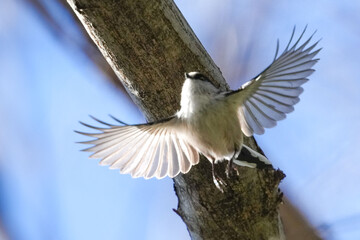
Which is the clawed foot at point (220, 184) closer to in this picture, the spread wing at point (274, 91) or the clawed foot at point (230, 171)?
the clawed foot at point (230, 171)

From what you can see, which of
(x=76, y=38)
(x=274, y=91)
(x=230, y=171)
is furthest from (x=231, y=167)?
(x=76, y=38)

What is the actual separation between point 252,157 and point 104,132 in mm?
487

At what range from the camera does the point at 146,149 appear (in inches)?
70.3

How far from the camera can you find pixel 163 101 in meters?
1.53

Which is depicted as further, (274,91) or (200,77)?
(274,91)

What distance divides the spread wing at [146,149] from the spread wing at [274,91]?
21cm

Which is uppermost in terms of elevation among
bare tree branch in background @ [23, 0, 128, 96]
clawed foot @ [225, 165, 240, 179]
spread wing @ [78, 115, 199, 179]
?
bare tree branch in background @ [23, 0, 128, 96]

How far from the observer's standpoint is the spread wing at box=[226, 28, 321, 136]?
1503mm

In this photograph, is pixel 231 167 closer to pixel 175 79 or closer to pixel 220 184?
pixel 220 184

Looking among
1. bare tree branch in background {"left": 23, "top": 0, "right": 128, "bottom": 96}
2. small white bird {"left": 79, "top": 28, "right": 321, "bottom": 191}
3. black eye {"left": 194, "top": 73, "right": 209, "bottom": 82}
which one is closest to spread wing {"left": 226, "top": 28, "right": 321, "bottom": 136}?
small white bird {"left": 79, "top": 28, "right": 321, "bottom": 191}

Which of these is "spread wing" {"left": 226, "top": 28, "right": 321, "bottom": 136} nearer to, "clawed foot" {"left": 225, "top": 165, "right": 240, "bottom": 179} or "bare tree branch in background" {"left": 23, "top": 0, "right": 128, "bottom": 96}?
"clawed foot" {"left": 225, "top": 165, "right": 240, "bottom": 179}

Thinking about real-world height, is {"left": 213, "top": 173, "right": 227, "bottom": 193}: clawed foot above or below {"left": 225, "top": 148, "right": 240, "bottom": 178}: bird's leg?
below

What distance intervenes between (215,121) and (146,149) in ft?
1.07

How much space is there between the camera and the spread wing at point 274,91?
1.50 metres
